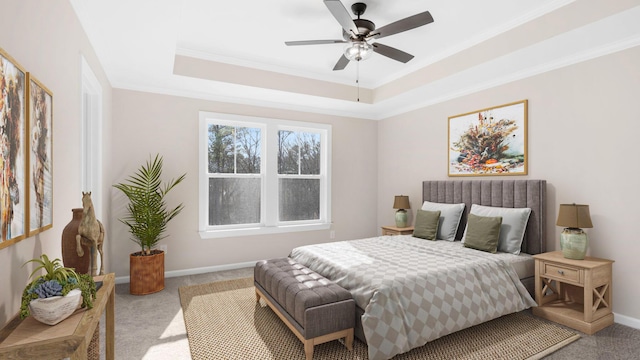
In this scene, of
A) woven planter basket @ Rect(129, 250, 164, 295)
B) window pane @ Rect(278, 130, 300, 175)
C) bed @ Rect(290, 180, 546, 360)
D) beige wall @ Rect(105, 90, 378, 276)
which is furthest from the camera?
window pane @ Rect(278, 130, 300, 175)

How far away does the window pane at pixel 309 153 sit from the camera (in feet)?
17.1

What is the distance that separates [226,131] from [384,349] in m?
3.57

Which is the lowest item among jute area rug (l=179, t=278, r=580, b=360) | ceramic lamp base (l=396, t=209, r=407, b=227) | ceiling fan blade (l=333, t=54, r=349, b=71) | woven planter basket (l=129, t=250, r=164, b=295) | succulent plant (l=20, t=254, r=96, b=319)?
jute area rug (l=179, t=278, r=580, b=360)

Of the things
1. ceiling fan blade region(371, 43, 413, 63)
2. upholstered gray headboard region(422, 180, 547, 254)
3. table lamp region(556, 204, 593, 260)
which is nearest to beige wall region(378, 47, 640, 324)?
upholstered gray headboard region(422, 180, 547, 254)

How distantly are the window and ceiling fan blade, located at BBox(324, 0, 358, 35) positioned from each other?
8.21ft

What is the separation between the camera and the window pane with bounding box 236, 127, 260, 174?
472 cm

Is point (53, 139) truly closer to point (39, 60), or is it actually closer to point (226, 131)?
point (39, 60)

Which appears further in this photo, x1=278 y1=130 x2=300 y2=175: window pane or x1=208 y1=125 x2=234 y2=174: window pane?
x1=278 y1=130 x2=300 y2=175: window pane

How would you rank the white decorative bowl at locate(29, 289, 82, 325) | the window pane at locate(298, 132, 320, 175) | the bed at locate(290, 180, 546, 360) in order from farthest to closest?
the window pane at locate(298, 132, 320, 175) < the bed at locate(290, 180, 546, 360) < the white decorative bowl at locate(29, 289, 82, 325)

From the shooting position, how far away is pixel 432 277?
251 centimetres

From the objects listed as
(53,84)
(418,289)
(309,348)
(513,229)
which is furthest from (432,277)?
(53,84)

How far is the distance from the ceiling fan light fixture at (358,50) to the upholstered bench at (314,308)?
1922 mm

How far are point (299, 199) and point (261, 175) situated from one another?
2.48 ft

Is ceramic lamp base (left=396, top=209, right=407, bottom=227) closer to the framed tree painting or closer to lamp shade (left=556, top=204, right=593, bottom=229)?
lamp shade (left=556, top=204, right=593, bottom=229)
